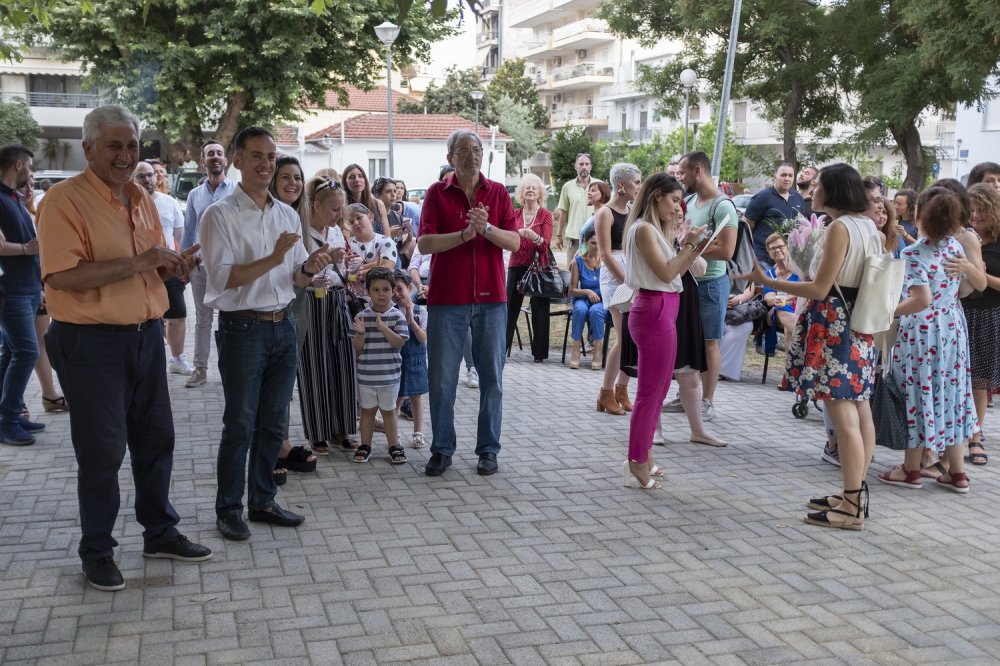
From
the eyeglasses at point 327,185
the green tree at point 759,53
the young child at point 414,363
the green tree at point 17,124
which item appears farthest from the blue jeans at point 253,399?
the green tree at point 17,124

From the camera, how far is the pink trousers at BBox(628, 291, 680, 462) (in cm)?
589

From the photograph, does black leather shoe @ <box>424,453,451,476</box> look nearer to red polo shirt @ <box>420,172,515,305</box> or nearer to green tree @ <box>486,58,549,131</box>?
red polo shirt @ <box>420,172,515,305</box>

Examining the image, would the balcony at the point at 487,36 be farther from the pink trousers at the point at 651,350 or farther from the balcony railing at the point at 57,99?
the balcony railing at the point at 57,99

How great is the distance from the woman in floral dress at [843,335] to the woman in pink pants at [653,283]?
0.56 m

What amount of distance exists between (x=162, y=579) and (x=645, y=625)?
7.30ft

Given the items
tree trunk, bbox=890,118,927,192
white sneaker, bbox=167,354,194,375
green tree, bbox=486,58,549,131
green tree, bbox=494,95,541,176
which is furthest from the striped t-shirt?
green tree, bbox=486,58,549,131

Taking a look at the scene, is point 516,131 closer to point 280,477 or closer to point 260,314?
point 280,477

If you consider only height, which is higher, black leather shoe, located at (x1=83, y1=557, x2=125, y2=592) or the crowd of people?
the crowd of people

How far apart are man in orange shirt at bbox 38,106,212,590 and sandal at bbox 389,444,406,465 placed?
2292 millimetres

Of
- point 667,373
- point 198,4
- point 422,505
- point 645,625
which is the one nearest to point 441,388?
point 422,505

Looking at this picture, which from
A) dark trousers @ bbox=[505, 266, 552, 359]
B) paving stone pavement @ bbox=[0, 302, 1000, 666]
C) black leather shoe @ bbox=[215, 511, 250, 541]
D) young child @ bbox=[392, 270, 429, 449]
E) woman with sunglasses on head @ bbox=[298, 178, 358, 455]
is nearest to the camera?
paving stone pavement @ bbox=[0, 302, 1000, 666]

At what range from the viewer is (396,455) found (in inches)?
265

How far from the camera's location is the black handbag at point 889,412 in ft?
A: 20.9

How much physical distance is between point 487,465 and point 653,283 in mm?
1656
